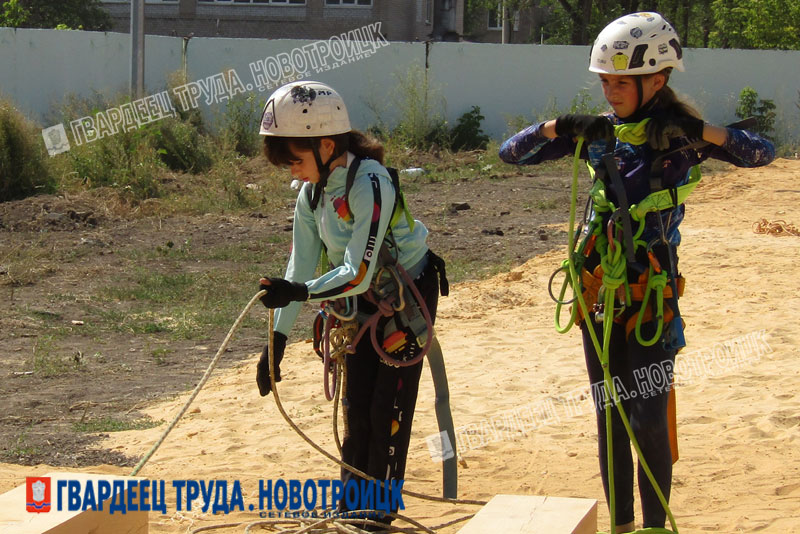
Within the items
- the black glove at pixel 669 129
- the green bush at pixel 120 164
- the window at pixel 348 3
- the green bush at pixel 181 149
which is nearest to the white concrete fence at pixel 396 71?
the green bush at pixel 181 149

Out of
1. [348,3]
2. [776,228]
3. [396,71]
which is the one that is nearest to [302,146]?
[776,228]

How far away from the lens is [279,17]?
37844 millimetres

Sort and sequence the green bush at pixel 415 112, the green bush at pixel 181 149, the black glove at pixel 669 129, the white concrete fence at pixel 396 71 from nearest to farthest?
the black glove at pixel 669 129, the green bush at pixel 181 149, the green bush at pixel 415 112, the white concrete fence at pixel 396 71

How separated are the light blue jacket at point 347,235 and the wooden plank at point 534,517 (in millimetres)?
982

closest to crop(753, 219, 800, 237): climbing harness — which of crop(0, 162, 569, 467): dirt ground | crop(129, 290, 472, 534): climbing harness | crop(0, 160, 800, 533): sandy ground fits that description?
crop(0, 160, 800, 533): sandy ground

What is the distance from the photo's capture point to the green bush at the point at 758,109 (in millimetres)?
20469

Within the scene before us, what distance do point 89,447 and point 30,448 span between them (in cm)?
36

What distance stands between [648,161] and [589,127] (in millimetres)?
307

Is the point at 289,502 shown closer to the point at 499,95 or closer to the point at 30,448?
the point at 30,448

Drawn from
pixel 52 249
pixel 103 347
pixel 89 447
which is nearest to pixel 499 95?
pixel 52 249

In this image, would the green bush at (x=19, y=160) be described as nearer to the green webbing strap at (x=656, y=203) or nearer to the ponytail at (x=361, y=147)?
the ponytail at (x=361, y=147)

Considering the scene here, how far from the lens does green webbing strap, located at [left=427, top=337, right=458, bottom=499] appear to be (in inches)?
168

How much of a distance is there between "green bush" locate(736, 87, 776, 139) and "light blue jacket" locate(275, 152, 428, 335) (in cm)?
1825

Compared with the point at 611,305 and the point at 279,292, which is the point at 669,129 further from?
the point at 279,292
